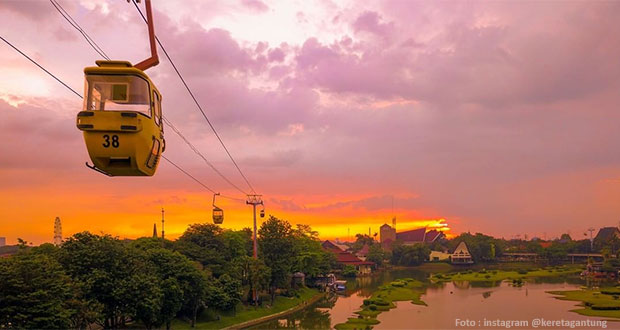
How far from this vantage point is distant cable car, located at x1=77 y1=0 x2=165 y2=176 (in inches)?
498

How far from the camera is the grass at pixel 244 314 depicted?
47281 millimetres

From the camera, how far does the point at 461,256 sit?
15538 cm

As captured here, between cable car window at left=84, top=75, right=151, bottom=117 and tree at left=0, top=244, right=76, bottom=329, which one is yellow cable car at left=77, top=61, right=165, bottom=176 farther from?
tree at left=0, top=244, right=76, bottom=329

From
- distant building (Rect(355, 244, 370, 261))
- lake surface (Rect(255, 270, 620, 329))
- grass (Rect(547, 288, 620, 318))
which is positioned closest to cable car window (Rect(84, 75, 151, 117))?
lake surface (Rect(255, 270, 620, 329))

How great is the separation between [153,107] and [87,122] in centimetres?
174

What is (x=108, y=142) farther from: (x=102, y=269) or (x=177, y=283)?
(x=177, y=283)

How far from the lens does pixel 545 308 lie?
60156 millimetres

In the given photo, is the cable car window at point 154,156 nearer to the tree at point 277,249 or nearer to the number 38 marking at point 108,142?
the number 38 marking at point 108,142

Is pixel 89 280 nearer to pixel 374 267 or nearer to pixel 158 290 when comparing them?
pixel 158 290

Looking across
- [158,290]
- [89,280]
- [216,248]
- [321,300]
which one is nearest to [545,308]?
[321,300]

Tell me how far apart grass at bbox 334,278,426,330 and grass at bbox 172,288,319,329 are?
9229 millimetres

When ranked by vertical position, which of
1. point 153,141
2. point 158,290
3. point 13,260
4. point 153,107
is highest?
point 153,107

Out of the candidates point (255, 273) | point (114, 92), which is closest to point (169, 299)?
point (255, 273)

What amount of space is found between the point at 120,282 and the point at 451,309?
4057 centimetres
